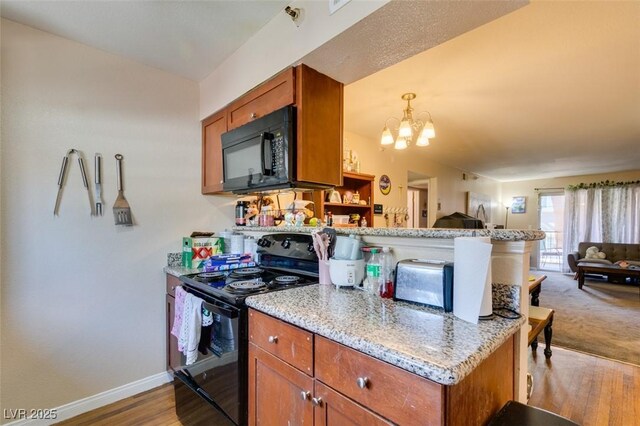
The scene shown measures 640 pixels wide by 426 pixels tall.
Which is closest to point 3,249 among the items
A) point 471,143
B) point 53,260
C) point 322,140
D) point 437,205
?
point 53,260

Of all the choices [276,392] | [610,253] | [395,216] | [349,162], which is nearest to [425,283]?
[276,392]

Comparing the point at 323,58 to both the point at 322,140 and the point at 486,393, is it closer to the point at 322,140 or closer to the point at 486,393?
the point at 322,140

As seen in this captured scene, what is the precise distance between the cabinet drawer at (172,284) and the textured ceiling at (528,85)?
1889 mm

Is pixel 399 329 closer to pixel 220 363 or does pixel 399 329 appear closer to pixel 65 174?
pixel 220 363

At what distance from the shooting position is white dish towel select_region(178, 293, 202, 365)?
1.51 meters

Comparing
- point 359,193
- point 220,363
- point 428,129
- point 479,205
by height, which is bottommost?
point 220,363

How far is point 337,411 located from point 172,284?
66.0 inches

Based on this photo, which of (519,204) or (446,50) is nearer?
(446,50)

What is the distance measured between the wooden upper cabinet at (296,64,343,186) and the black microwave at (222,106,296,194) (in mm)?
55

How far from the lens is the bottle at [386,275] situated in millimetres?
1282

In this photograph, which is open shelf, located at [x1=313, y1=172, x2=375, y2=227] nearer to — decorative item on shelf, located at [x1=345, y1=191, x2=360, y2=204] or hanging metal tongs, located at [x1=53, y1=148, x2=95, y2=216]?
decorative item on shelf, located at [x1=345, y1=191, x2=360, y2=204]

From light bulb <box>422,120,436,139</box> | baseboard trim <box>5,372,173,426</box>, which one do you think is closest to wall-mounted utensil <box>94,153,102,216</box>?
baseboard trim <box>5,372,173,426</box>

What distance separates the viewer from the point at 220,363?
4.61 ft

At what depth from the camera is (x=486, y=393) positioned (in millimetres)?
880
